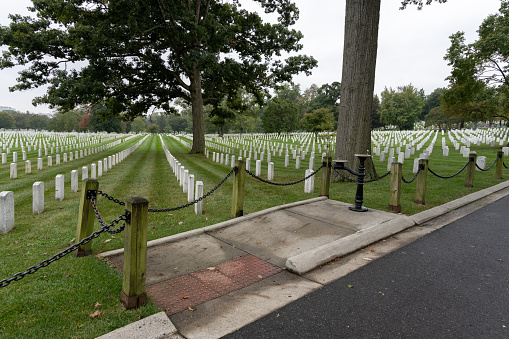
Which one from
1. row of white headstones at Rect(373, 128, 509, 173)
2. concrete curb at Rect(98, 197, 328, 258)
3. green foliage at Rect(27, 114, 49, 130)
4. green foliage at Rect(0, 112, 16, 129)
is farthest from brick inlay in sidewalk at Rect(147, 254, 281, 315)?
green foliage at Rect(0, 112, 16, 129)

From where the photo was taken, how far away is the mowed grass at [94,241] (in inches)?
110

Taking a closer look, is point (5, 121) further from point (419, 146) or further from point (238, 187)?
point (238, 187)

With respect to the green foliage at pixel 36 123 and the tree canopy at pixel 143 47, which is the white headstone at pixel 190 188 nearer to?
the tree canopy at pixel 143 47

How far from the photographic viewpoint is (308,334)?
8.67 ft

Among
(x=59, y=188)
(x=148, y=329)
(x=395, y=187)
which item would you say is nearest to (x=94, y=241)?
(x=148, y=329)

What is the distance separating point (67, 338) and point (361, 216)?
210 inches

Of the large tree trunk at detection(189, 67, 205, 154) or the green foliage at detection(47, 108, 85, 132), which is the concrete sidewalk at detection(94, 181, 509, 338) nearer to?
the large tree trunk at detection(189, 67, 205, 154)

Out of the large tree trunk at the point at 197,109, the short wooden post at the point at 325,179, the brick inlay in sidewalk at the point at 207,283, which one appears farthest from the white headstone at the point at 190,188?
the large tree trunk at the point at 197,109

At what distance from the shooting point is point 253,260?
4.32m

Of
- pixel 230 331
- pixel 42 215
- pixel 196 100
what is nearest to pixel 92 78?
pixel 196 100

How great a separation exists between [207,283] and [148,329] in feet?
3.38

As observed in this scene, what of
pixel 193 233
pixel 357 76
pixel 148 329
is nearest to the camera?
pixel 148 329

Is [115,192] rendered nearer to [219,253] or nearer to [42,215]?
[42,215]

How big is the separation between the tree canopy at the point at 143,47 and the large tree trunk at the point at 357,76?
11.0 metres
